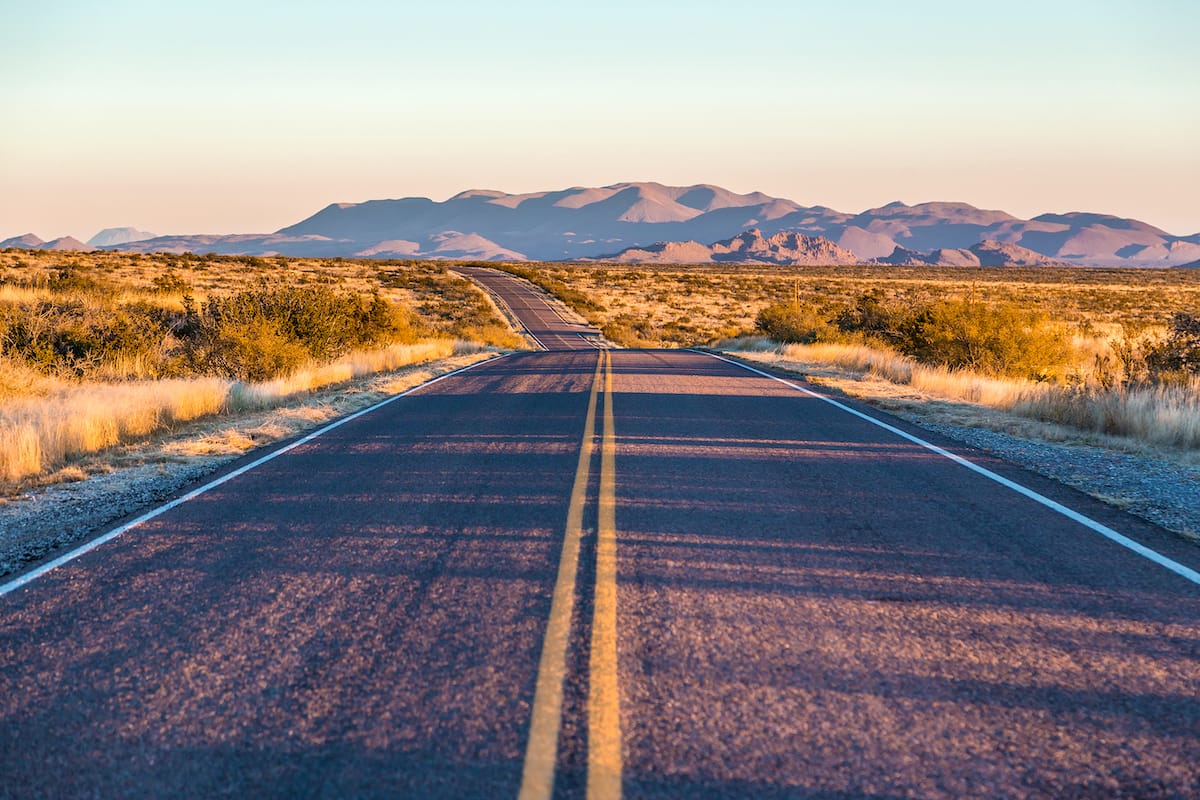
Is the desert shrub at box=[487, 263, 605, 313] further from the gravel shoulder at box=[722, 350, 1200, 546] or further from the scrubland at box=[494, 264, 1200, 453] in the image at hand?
the gravel shoulder at box=[722, 350, 1200, 546]

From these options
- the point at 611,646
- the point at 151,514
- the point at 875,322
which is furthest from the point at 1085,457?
the point at 875,322

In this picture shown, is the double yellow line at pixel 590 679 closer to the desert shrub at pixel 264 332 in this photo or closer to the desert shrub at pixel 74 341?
the desert shrub at pixel 264 332

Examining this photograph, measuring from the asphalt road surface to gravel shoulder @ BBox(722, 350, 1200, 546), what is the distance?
0.55 m

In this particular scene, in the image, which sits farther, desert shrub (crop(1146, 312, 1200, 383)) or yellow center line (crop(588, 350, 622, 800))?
desert shrub (crop(1146, 312, 1200, 383))

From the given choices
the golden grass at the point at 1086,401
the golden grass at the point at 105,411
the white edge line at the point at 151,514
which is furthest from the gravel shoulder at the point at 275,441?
the golden grass at the point at 1086,401

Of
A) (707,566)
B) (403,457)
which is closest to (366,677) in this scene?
(707,566)

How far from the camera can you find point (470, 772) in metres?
3.06


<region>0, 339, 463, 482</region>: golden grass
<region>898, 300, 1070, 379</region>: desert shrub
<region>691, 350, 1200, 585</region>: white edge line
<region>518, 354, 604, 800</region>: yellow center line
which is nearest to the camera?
<region>518, 354, 604, 800</region>: yellow center line

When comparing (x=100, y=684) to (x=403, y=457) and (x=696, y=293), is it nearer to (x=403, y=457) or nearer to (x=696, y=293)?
(x=403, y=457)

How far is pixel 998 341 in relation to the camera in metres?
19.7

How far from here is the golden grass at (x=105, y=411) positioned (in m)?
8.93

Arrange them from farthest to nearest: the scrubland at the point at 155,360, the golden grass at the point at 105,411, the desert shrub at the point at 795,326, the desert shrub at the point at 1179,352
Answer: the desert shrub at the point at 795,326, the desert shrub at the point at 1179,352, the scrubland at the point at 155,360, the golden grass at the point at 105,411

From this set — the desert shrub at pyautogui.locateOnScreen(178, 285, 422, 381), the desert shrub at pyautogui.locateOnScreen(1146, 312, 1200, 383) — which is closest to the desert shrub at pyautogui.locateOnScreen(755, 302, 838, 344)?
the desert shrub at pyautogui.locateOnScreen(1146, 312, 1200, 383)

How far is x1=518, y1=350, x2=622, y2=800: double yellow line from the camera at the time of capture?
3027 mm
